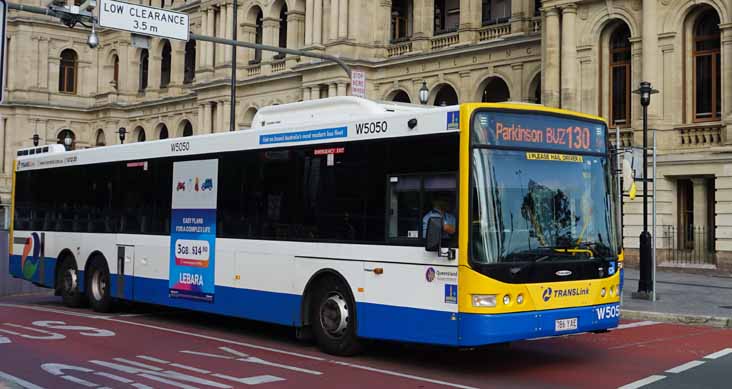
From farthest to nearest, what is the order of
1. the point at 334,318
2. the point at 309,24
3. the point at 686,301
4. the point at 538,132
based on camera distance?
the point at 309,24 < the point at 686,301 < the point at 334,318 < the point at 538,132

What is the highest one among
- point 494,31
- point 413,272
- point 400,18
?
point 400,18

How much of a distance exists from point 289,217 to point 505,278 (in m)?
3.91

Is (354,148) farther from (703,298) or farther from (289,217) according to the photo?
(703,298)

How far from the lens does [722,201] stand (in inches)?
1026

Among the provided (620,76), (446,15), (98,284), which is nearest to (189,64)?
(446,15)

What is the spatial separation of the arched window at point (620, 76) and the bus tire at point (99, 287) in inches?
736

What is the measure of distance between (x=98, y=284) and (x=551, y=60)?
18.6m

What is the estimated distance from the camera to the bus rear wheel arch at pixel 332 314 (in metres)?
11.5

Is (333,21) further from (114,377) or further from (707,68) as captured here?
(114,377)

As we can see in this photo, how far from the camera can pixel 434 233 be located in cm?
993

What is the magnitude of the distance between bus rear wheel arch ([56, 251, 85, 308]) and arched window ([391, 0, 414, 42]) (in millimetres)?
26715

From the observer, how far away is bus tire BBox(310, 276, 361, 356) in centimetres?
1149

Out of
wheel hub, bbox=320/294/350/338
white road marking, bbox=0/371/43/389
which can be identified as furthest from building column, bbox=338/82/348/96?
white road marking, bbox=0/371/43/389

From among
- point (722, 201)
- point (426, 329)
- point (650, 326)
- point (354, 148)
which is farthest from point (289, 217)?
point (722, 201)
